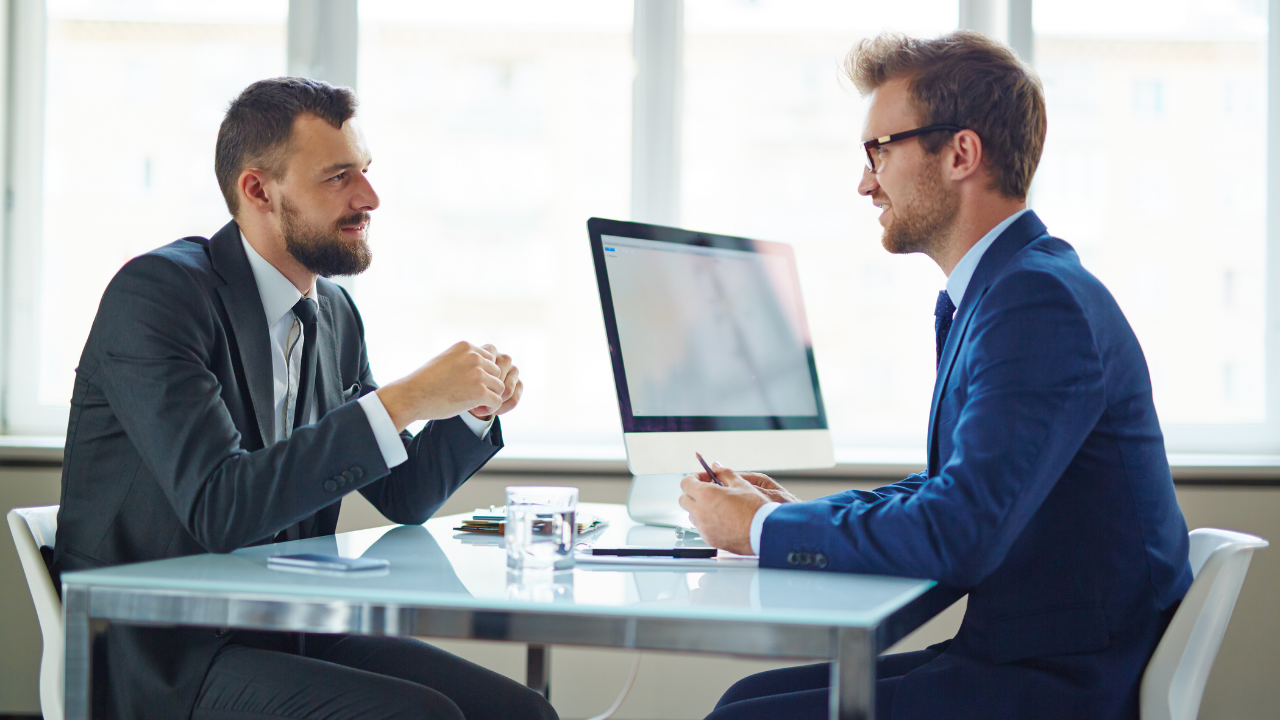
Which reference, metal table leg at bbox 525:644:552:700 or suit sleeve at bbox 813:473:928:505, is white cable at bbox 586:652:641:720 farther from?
suit sleeve at bbox 813:473:928:505

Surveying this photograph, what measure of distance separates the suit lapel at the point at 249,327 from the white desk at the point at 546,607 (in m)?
0.30

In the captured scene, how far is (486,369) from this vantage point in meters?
1.37

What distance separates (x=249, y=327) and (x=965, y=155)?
112cm

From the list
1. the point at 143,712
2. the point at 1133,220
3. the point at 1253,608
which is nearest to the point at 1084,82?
the point at 1133,220

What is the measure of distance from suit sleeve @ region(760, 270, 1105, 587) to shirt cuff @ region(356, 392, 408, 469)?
0.49m

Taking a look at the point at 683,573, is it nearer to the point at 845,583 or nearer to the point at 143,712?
the point at 845,583

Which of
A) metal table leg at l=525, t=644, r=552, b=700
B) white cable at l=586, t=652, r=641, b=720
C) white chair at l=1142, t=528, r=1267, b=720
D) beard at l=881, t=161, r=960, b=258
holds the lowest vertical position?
white cable at l=586, t=652, r=641, b=720

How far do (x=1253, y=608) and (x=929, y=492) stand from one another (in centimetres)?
206

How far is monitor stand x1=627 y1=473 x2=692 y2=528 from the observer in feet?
5.40

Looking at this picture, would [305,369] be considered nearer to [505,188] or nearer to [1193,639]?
[1193,639]

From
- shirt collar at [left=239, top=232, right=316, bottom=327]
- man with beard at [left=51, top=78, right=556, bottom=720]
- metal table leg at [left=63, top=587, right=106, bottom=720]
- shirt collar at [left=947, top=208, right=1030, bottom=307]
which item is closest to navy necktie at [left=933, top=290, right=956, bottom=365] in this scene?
shirt collar at [left=947, top=208, right=1030, bottom=307]

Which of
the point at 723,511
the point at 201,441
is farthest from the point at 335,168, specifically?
the point at 723,511

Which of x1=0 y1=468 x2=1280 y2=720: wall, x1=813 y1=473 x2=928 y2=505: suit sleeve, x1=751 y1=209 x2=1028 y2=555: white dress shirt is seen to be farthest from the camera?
x1=0 y1=468 x2=1280 y2=720: wall

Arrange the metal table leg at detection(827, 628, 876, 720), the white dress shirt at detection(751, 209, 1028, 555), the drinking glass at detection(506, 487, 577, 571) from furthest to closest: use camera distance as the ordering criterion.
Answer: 1. the white dress shirt at detection(751, 209, 1028, 555)
2. the drinking glass at detection(506, 487, 577, 571)
3. the metal table leg at detection(827, 628, 876, 720)
